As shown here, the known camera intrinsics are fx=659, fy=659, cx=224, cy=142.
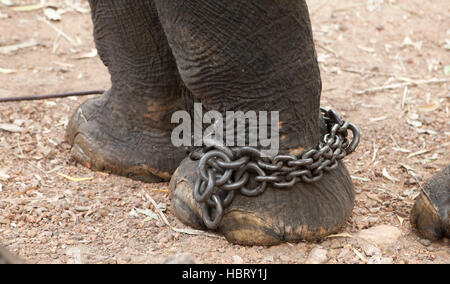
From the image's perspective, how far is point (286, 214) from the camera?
1.66 meters

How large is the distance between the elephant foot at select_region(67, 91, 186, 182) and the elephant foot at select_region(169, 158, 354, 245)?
14.4 inches

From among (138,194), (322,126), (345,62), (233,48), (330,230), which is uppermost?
(233,48)

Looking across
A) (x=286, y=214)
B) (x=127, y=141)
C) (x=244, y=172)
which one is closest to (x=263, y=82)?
(x=244, y=172)

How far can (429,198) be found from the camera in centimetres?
173

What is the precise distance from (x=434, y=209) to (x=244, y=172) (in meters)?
0.51

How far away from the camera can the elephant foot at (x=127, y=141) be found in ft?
6.86

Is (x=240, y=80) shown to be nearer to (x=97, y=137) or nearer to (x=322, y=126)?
(x=322, y=126)

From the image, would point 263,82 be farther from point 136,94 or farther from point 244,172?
point 136,94

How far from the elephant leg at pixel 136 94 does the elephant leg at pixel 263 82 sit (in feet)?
1.20

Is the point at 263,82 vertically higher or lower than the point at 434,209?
higher

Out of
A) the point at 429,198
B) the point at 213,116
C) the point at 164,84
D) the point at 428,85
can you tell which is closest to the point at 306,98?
the point at 213,116

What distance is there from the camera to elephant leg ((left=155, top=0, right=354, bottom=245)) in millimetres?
1565

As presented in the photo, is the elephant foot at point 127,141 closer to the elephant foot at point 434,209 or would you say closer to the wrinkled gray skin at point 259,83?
the wrinkled gray skin at point 259,83
